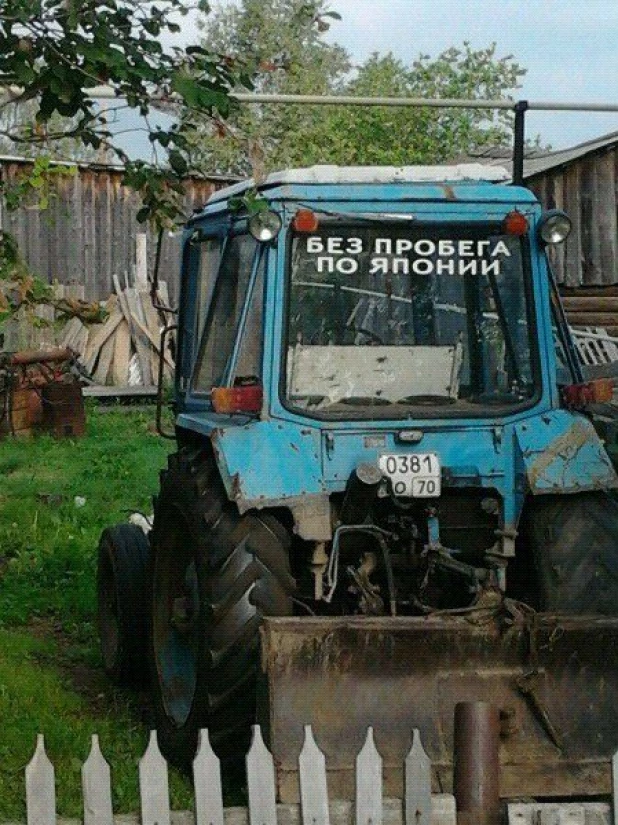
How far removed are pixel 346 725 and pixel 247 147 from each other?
2352mm

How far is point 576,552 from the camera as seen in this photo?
708 centimetres

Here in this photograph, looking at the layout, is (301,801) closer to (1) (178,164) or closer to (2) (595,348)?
(1) (178,164)

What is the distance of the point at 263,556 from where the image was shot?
6.80 metres

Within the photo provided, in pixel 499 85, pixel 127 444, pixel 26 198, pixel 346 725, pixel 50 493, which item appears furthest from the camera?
pixel 499 85

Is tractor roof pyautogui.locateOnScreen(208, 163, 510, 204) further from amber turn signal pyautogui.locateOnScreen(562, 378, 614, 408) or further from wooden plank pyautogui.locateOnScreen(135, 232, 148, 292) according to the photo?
Result: wooden plank pyautogui.locateOnScreen(135, 232, 148, 292)

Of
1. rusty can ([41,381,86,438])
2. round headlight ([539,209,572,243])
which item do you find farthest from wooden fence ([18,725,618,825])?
rusty can ([41,381,86,438])

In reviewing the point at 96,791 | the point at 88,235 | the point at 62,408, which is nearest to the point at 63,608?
the point at 96,791

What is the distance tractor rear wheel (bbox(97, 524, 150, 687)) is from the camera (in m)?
8.80

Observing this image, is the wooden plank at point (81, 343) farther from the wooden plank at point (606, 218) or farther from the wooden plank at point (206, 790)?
the wooden plank at point (206, 790)

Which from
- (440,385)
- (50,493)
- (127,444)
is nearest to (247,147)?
(440,385)

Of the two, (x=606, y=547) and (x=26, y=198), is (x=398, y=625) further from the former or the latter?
(x=26, y=198)

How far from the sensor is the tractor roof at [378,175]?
23.7 feet

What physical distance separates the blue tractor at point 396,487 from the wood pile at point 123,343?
16.4 metres

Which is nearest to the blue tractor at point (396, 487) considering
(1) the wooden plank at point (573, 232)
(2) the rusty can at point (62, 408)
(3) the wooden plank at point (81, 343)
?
(2) the rusty can at point (62, 408)
